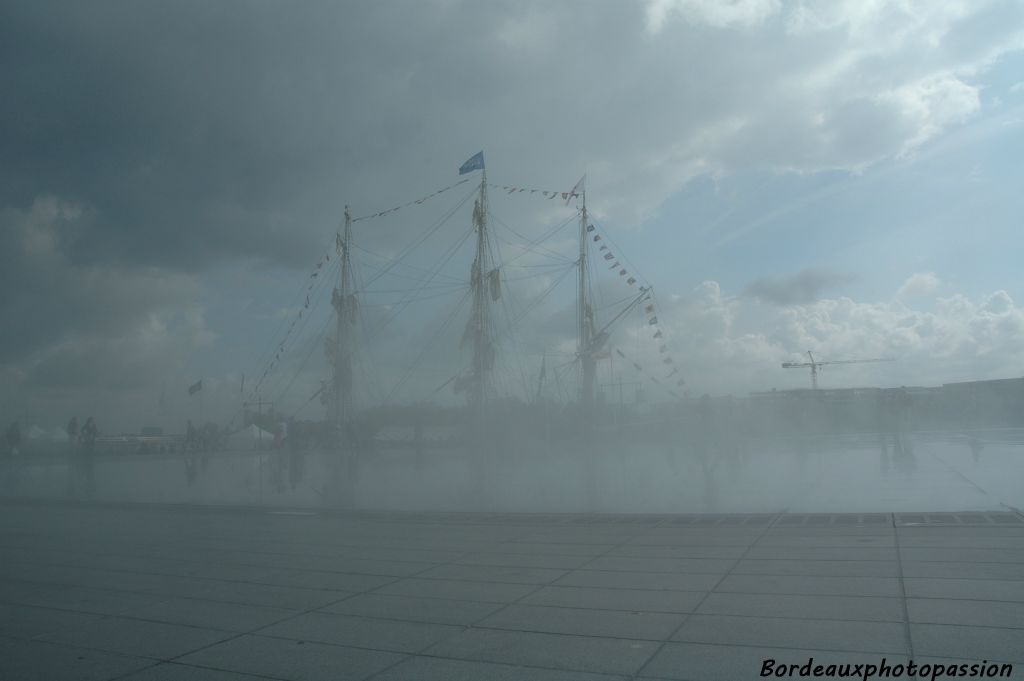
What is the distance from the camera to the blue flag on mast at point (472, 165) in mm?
37625

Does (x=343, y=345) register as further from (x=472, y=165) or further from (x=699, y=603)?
(x=699, y=603)

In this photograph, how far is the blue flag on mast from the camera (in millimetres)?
37625

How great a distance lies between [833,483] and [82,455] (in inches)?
1411

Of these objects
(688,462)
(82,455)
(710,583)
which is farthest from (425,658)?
(82,455)

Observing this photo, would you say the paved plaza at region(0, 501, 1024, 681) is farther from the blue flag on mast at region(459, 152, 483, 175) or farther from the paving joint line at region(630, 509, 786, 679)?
the blue flag on mast at region(459, 152, 483, 175)

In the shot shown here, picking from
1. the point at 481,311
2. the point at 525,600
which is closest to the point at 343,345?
the point at 481,311

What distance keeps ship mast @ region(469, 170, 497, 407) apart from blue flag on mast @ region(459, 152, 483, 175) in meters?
2.35

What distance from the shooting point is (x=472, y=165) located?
124ft

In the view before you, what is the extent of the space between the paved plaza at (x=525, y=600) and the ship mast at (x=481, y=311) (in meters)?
26.0

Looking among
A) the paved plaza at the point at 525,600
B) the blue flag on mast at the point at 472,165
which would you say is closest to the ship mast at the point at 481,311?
the blue flag on mast at the point at 472,165

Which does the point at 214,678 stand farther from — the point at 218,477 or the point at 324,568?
the point at 218,477

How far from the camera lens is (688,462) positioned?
3294 cm

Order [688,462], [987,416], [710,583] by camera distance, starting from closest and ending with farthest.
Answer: [710,583] → [688,462] → [987,416]

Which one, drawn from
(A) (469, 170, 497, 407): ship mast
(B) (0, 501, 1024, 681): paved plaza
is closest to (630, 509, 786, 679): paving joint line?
(B) (0, 501, 1024, 681): paved plaza
